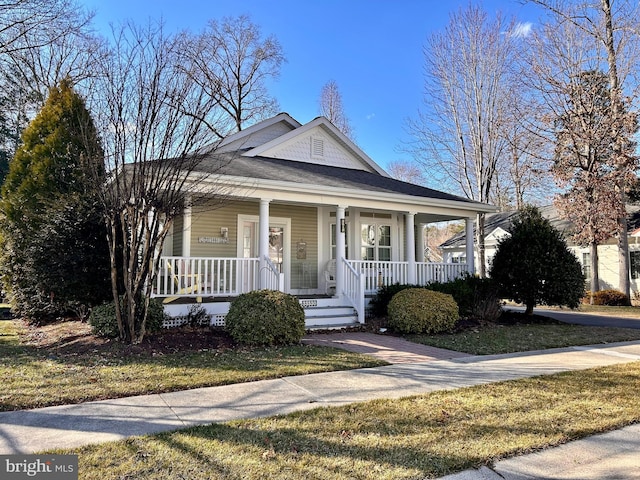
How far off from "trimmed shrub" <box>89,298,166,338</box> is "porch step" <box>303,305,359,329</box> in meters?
3.25

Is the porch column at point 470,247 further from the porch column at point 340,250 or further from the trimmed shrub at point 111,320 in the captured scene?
the trimmed shrub at point 111,320

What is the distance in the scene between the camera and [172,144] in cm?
707

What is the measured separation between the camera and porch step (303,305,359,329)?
983cm

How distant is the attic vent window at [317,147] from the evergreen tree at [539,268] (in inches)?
263

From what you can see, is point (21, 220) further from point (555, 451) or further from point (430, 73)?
point (430, 73)

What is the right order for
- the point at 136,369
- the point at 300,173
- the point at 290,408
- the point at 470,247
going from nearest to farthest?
the point at 290,408, the point at 136,369, the point at 300,173, the point at 470,247

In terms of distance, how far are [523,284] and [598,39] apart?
46.6 ft

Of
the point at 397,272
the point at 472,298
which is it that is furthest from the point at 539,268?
the point at 397,272

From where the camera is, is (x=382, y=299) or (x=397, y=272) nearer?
(x=382, y=299)

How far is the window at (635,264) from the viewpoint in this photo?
2047 centimetres

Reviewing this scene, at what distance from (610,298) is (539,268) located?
8945mm

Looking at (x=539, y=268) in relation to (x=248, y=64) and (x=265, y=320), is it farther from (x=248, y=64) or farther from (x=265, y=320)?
(x=248, y=64)

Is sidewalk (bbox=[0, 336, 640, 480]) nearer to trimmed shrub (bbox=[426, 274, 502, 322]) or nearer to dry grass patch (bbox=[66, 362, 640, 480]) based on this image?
dry grass patch (bbox=[66, 362, 640, 480])

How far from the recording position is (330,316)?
1019 cm
